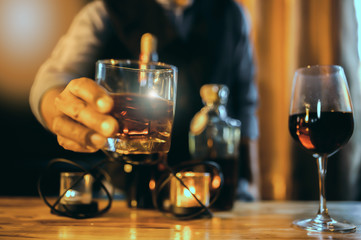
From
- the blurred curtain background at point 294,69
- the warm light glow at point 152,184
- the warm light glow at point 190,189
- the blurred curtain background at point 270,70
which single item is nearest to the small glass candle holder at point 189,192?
the warm light glow at point 190,189

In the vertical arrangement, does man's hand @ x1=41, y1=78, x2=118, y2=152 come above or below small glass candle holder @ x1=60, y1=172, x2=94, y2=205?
above

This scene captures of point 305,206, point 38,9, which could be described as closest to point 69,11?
point 38,9

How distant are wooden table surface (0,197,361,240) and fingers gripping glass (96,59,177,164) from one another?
0.44 feet

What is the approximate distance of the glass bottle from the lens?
80 cm

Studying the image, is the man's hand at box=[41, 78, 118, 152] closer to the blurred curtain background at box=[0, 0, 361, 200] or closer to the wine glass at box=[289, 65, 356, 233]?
the wine glass at box=[289, 65, 356, 233]

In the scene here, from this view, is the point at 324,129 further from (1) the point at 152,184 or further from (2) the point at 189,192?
Result: (1) the point at 152,184

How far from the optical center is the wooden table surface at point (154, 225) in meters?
0.53

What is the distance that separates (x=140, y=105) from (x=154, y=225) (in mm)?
249

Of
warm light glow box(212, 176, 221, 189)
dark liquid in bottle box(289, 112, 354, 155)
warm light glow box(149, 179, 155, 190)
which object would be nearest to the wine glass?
dark liquid in bottle box(289, 112, 354, 155)

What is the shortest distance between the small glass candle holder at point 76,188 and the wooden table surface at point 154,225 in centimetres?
5

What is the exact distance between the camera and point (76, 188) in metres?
0.71

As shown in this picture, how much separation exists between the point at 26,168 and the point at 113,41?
0.86 meters

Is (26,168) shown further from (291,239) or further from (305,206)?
(291,239)

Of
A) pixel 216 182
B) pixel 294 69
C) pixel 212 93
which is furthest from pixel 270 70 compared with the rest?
pixel 216 182
